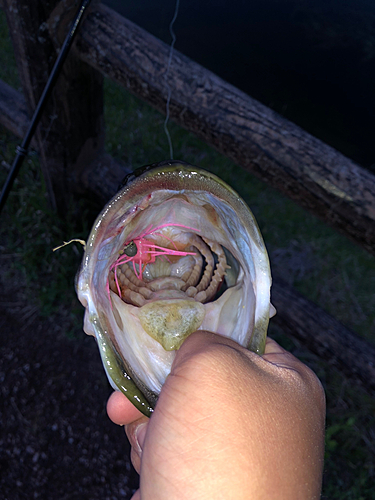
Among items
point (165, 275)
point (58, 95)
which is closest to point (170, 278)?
point (165, 275)

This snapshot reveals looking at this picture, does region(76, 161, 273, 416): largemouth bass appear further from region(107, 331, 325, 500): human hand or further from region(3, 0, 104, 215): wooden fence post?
region(3, 0, 104, 215): wooden fence post

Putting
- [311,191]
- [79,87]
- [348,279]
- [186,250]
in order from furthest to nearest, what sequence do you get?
[348,279]
[79,87]
[311,191]
[186,250]

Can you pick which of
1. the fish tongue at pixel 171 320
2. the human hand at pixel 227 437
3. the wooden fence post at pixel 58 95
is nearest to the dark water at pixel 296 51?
the wooden fence post at pixel 58 95

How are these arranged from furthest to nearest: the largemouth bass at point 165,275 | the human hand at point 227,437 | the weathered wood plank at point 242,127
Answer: the weathered wood plank at point 242,127, the largemouth bass at point 165,275, the human hand at point 227,437

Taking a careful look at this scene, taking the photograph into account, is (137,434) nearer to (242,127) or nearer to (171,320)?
(171,320)

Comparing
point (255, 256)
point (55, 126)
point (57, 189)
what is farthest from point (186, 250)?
point (57, 189)

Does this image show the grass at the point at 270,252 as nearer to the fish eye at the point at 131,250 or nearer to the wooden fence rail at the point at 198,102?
the wooden fence rail at the point at 198,102

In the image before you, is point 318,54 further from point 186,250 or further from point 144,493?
point 144,493
